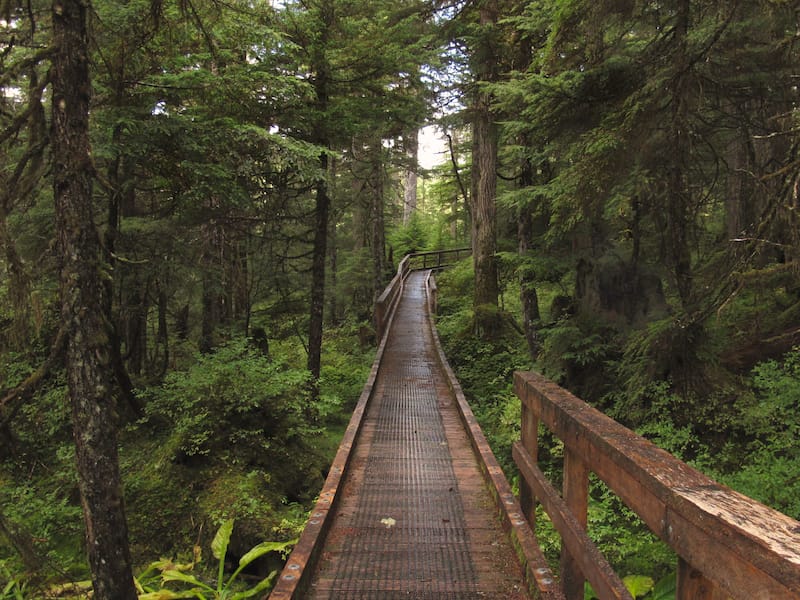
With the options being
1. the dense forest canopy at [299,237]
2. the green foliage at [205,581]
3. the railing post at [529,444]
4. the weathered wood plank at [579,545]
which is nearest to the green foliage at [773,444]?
the dense forest canopy at [299,237]

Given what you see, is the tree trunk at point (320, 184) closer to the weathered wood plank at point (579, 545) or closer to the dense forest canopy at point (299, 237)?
the dense forest canopy at point (299, 237)

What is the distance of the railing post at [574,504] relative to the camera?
8.29 ft

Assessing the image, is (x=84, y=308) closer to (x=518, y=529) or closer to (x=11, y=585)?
(x=11, y=585)

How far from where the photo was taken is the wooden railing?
1147mm

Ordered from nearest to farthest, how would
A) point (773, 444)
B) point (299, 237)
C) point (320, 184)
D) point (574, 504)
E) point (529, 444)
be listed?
point (574, 504) < point (529, 444) < point (773, 444) < point (320, 184) < point (299, 237)

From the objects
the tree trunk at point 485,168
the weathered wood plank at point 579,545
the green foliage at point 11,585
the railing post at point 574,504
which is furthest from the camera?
the tree trunk at point 485,168

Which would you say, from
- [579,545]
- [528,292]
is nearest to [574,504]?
[579,545]

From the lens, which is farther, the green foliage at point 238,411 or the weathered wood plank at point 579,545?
the green foliage at point 238,411

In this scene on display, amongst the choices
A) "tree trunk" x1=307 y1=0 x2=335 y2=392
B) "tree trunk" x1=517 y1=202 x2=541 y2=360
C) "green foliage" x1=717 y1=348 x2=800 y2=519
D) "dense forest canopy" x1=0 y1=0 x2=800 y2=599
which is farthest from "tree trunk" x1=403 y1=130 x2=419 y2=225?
"green foliage" x1=717 y1=348 x2=800 y2=519

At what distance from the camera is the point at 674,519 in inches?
60.1

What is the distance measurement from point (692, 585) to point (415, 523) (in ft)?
9.62

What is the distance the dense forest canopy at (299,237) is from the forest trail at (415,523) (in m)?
1.86

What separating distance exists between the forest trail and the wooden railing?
2.99 ft

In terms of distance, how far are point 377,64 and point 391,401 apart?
6912 millimetres
